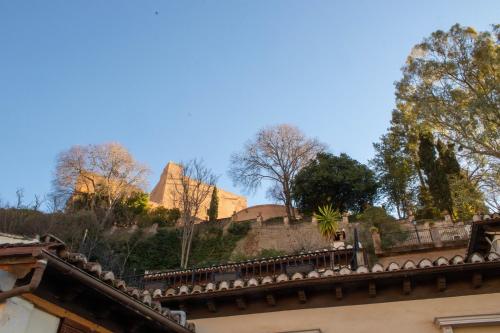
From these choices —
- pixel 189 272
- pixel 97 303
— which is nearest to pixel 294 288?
pixel 97 303

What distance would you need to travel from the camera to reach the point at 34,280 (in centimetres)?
449

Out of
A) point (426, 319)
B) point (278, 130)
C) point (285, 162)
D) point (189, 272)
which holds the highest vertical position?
point (278, 130)

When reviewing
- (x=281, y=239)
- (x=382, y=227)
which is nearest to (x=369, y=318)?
(x=382, y=227)

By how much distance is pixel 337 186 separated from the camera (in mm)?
31078

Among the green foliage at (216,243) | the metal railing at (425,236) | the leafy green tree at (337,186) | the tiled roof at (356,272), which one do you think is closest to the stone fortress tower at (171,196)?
the green foliage at (216,243)

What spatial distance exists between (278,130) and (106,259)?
19.1 meters

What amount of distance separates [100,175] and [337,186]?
1994 cm

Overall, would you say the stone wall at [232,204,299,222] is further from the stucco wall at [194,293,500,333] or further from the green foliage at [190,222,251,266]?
the stucco wall at [194,293,500,333]

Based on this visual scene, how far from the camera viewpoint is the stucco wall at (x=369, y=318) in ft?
23.1

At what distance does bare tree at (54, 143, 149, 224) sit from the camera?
36.6 meters

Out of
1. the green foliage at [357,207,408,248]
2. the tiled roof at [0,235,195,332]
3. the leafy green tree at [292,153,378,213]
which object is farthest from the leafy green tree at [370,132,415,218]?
the tiled roof at [0,235,195,332]

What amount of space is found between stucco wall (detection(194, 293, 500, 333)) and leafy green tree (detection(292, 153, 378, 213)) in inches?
929

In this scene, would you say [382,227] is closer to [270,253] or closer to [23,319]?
[270,253]

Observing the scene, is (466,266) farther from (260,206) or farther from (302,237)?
(260,206)
